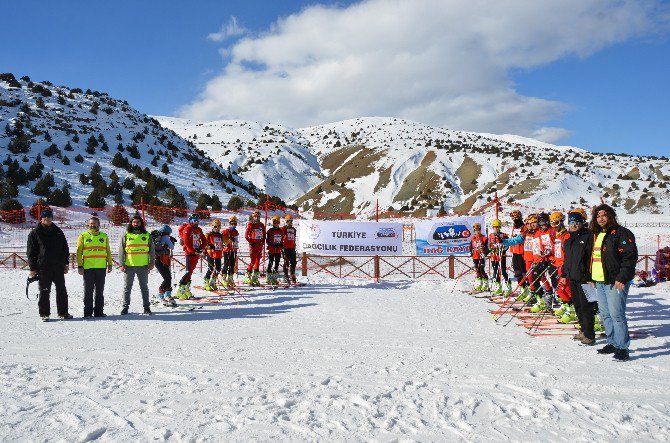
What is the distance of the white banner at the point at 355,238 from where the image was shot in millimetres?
13562

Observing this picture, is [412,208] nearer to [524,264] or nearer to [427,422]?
[524,264]

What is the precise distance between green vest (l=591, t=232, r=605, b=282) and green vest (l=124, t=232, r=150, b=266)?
23.9 feet

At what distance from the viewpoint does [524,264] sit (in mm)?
9695

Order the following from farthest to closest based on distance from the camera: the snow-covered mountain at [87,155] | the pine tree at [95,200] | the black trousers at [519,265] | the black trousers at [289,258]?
the snow-covered mountain at [87,155]
the pine tree at [95,200]
the black trousers at [289,258]
the black trousers at [519,265]

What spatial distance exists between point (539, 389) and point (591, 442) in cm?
100

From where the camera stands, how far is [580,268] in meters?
6.01

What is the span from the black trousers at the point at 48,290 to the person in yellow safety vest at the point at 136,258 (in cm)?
97

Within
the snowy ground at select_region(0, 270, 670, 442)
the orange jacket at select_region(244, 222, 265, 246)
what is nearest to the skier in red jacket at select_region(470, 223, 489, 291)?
the snowy ground at select_region(0, 270, 670, 442)

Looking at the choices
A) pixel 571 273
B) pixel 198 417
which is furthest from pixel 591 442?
pixel 571 273

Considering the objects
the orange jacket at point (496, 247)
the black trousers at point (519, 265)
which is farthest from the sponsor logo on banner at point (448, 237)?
the black trousers at point (519, 265)

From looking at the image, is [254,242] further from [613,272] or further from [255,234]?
[613,272]

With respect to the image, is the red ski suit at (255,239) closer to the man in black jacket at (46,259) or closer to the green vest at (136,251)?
the green vest at (136,251)

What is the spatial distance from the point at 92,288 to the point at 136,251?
0.96 metres

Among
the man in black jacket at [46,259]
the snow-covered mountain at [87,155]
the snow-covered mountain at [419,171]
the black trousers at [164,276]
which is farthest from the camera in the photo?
the snow-covered mountain at [419,171]
